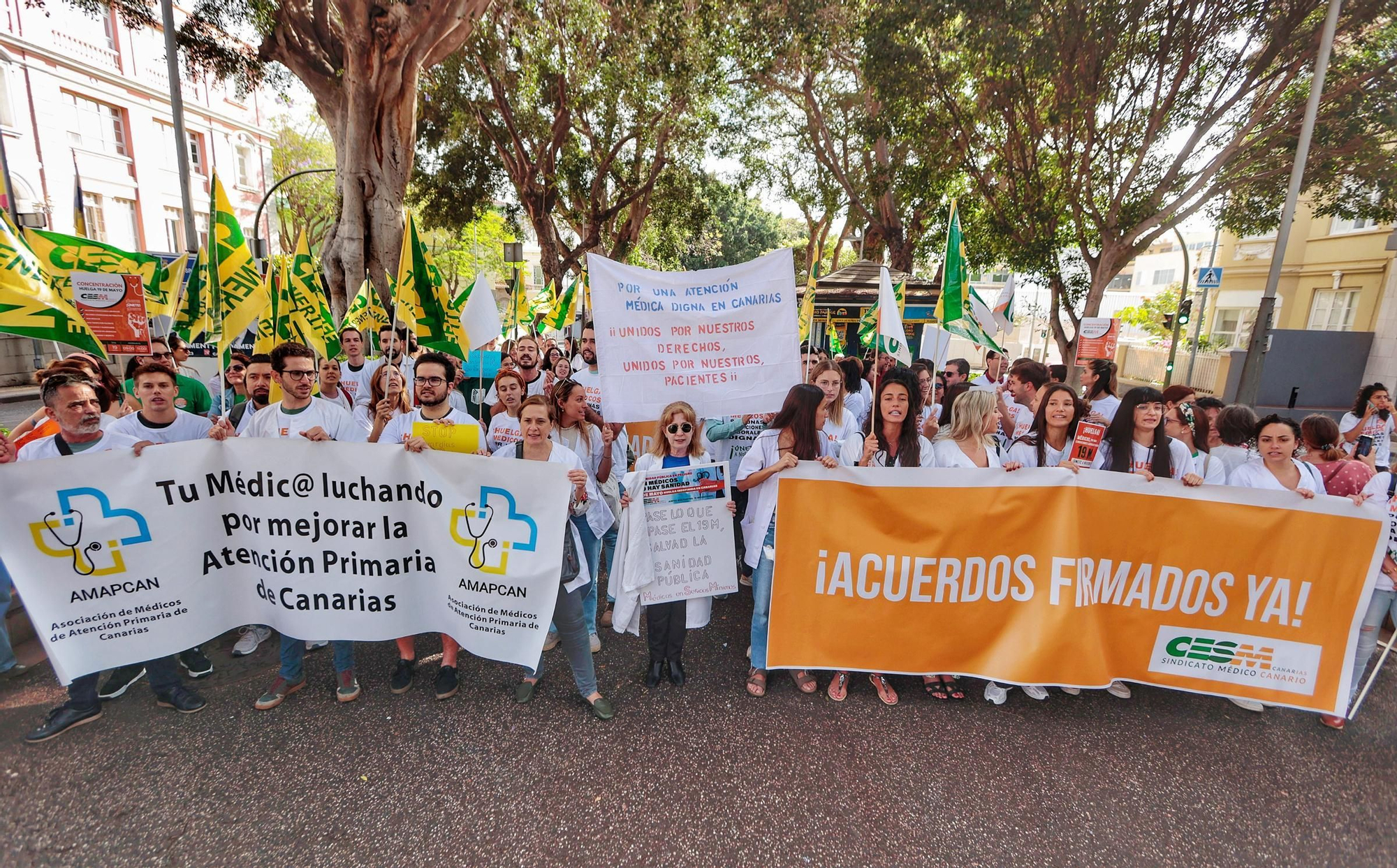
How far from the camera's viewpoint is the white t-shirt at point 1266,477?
3656 mm

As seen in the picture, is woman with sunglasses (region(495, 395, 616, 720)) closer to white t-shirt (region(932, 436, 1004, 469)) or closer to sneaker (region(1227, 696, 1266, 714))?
white t-shirt (region(932, 436, 1004, 469))

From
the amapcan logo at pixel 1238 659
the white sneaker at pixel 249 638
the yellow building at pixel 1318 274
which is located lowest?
the white sneaker at pixel 249 638

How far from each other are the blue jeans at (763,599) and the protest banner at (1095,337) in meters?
12.2

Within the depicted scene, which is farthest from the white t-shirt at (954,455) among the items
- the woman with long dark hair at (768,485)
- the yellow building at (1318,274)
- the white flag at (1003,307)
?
the yellow building at (1318,274)

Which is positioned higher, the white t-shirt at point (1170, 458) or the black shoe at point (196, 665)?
the white t-shirt at point (1170, 458)

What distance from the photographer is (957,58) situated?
42.8 feet

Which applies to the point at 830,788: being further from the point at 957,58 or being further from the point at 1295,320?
the point at 1295,320

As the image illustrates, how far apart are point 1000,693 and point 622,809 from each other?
7.32ft

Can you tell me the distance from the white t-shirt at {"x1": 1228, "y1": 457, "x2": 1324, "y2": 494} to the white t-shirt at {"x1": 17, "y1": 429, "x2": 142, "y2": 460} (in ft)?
19.6

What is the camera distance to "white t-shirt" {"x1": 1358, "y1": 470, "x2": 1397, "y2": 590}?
3.56 metres

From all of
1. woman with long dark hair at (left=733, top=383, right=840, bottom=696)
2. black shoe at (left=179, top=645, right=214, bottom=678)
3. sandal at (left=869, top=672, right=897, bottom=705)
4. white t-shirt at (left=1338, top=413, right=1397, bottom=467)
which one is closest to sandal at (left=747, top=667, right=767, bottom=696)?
woman with long dark hair at (left=733, top=383, right=840, bottom=696)

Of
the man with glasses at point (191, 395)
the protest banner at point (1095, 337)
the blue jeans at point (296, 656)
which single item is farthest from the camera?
the protest banner at point (1095, 337)

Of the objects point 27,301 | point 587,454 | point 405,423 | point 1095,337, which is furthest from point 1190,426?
point 1095,337

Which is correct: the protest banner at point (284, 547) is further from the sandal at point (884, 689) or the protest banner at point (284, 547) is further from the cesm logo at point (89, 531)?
the sandal at point (884, 689)
